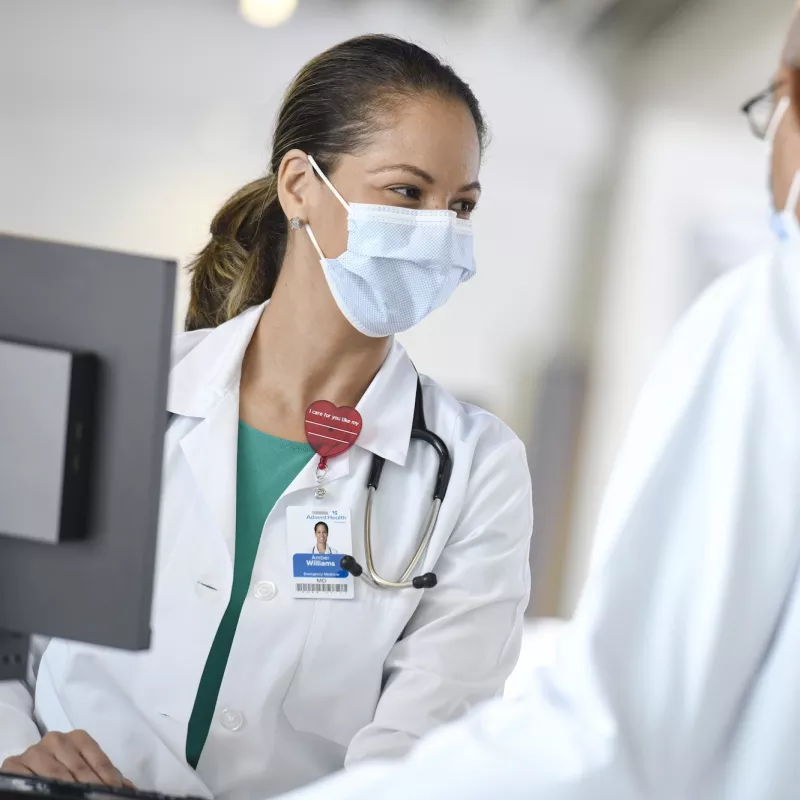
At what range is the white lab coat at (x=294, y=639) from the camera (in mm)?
1404

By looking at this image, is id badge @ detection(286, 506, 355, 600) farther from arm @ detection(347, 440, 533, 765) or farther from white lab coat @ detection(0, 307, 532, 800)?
arm @ detection(347, 440, 533, 765)

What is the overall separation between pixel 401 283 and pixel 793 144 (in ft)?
3.61

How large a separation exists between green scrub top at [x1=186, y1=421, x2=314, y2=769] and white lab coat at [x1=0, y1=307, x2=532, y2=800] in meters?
0.02

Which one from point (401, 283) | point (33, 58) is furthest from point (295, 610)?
point (33, 58)

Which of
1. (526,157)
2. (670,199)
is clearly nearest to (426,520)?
(526,157)

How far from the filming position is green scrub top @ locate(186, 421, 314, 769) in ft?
4.71

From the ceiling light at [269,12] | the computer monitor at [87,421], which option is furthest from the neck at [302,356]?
the ceiling light at [269,12]

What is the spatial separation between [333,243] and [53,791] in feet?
3.41

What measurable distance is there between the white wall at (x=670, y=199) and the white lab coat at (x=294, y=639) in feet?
7.20

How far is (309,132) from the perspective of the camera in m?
1.73

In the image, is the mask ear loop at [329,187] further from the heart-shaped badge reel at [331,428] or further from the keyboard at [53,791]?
the keyboard at [53,791]

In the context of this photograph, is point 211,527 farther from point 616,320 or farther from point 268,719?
point 616,320

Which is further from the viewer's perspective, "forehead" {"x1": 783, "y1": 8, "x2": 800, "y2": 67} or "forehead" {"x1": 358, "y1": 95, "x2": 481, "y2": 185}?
"forehead" {"x1": 358, "y1": 95, "x2": 481, "y2": 185}

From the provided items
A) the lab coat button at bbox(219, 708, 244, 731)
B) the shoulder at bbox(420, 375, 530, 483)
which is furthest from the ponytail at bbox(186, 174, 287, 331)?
the lab coat button at bbox(219, 708, 244, 731)
